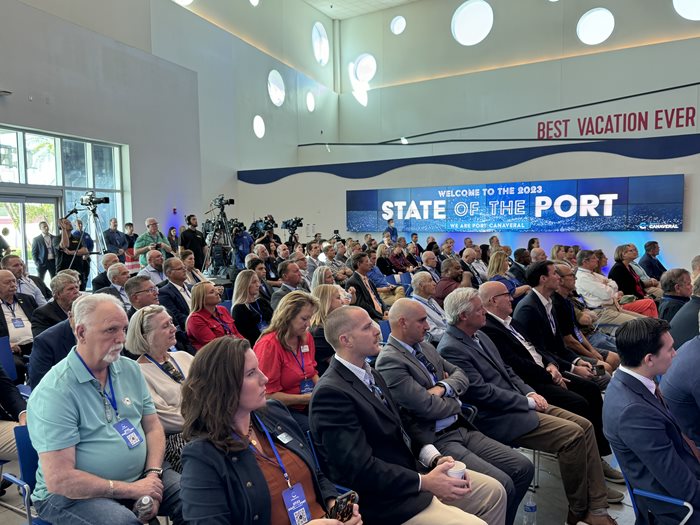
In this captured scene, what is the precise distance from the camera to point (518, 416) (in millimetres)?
2980

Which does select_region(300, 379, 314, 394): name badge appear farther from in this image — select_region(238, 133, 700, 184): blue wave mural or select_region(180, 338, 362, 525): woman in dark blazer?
select_region(238, 133, 700, 184): blue wave mural

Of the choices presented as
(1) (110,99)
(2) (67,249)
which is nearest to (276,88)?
(1) (110,99)

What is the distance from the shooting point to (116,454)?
6.50 ft

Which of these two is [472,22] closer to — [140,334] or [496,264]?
[496,264]

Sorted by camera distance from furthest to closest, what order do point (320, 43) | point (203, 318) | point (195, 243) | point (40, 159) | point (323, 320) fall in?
point (320, 43), point (195, 243), point (40, 159), point (203, 318), point (323, 320)

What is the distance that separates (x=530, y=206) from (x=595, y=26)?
6557 millimetres

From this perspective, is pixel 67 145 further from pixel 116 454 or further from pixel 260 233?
pixel 116 454

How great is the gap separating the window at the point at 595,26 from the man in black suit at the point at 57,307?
16.2 metres

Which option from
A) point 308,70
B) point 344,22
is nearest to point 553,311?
point 308,70

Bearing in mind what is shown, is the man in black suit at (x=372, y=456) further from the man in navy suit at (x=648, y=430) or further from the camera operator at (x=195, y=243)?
the camera operator at (x=195, y=243)

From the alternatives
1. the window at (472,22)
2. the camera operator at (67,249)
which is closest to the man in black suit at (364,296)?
the camera operator at (67,249)

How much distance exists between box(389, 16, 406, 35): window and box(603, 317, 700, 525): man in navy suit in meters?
18.3

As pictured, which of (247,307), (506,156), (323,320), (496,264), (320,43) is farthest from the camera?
(320,43)

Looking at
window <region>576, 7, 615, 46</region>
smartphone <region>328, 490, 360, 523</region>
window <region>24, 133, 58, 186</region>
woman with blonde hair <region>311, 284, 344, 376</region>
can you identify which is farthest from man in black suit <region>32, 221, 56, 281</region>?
window <region>576, 7, 615, 46</region>
